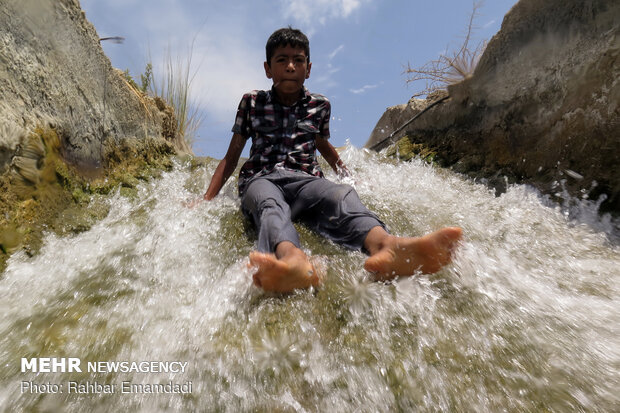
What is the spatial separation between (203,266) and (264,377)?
811 millimetres

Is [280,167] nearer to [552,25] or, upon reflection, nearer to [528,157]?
[528,157]

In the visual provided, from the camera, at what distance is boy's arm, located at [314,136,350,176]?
9.07 ft

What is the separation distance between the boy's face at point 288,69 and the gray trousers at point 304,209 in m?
0.64

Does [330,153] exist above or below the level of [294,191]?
above

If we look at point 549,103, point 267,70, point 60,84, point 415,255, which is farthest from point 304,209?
point 549,103

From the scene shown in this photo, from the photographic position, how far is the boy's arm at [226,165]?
245cm

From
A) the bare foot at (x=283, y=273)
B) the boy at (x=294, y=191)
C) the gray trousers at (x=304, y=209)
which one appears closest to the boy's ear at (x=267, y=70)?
the boy at (x=294, y=191)

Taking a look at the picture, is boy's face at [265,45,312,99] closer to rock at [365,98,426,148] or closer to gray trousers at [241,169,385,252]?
gray trousers at [241,169,385,252]

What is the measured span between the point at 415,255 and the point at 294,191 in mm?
962

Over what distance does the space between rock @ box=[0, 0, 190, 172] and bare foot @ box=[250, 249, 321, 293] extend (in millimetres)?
1342

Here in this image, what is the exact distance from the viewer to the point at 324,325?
1.27 m

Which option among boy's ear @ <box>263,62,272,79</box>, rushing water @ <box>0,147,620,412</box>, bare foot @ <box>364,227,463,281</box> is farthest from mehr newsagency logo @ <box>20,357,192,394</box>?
boy's ear @ <box>263,62,272,79</box>

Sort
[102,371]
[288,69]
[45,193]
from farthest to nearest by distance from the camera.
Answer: [288,69], [45,193], [102,371]

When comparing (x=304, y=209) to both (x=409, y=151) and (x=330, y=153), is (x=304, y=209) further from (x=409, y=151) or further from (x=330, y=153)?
(x=409, y=151)
